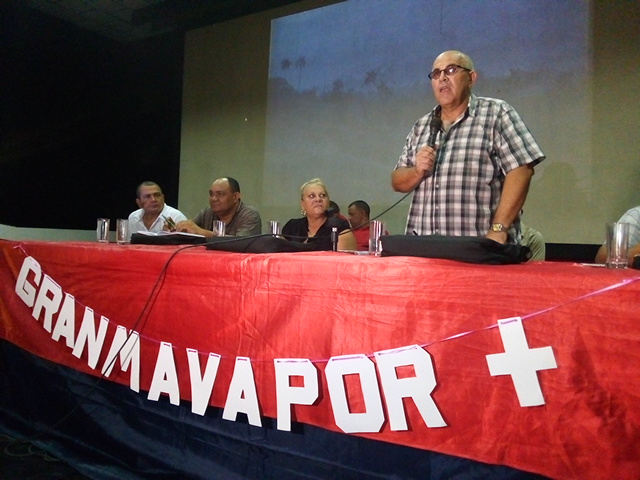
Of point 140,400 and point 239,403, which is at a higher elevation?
point 239,403

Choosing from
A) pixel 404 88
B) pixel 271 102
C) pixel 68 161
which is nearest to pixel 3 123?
pixel 68 161

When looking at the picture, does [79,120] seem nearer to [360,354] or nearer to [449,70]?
Result: [449,70]

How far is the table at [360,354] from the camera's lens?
0.77m

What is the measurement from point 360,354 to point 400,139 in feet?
9.00

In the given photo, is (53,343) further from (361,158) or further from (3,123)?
(3,123)

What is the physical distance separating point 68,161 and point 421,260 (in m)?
4.11

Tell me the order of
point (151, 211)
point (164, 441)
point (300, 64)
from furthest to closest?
point (300, 64)
point (151, 211)
point (164, 441)

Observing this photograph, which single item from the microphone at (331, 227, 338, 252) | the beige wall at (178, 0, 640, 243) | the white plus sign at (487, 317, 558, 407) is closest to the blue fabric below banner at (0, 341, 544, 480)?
the white plus sign at (487, 317, 558, 407)

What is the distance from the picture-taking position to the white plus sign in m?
0.80

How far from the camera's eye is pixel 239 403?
1149 mm

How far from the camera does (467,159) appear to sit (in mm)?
1463

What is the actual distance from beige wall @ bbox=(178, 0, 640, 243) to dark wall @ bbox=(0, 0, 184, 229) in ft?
0.87

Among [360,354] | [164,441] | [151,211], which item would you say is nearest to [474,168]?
[360,354]

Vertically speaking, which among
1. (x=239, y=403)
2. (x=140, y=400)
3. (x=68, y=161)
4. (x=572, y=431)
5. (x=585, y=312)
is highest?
(x=68, y=161)
